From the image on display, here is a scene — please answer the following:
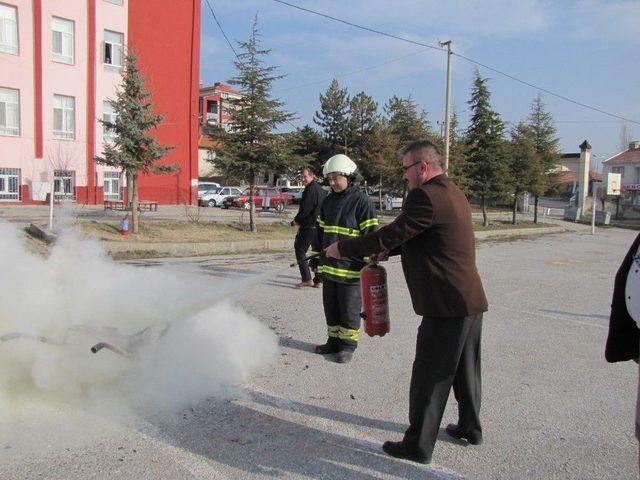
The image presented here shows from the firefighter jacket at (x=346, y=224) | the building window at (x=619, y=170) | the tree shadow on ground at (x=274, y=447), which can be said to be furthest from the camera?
the building window at (x=619, y=170)

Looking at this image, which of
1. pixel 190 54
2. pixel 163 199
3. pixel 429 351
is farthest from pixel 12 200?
pixel 429 351

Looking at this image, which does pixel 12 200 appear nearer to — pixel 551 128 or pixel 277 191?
pixel 277 191

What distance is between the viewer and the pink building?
2933cm

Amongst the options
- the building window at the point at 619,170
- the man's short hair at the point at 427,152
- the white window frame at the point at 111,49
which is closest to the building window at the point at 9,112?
the white window frame at the point at 111,49

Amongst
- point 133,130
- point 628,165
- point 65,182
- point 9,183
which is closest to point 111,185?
point 65,182

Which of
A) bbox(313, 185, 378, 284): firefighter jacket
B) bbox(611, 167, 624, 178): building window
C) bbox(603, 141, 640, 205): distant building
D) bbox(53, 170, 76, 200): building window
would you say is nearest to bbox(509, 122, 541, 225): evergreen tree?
bbox(53, 170, 76, 200): building window

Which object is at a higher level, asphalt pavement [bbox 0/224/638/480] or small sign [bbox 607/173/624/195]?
small sign [bbox 607/173/624/195]

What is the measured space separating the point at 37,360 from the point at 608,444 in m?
4.06

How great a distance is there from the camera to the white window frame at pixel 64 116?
3091 cm

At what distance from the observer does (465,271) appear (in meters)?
3.39

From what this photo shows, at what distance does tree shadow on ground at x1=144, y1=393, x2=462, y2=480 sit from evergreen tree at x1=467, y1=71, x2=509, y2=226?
2548 centimetres

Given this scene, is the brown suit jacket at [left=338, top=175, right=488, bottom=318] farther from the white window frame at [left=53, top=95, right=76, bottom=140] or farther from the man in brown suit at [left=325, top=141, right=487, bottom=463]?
the white window frame at [left=53, top=95, right=76, bottom=140]

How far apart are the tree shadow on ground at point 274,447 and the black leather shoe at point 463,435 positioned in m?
0.44

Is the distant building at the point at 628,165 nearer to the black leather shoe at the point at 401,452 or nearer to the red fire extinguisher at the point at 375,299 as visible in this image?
the red fire extinguisher at the point at 375,299
